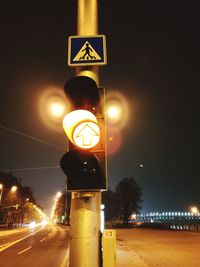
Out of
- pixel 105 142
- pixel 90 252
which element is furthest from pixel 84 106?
pixel 90 252

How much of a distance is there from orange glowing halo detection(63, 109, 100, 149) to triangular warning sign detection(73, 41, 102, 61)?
1.18 m

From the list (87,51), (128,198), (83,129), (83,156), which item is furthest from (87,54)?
(128,198)

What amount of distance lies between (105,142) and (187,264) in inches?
476

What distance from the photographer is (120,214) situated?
286ft

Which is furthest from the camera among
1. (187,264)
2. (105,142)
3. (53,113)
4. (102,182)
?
(187,264)

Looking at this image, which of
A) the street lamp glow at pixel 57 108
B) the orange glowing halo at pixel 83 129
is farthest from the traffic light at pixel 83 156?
the street lamp glow at pixel 57 108

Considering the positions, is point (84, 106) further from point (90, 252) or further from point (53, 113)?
point (53, 113)

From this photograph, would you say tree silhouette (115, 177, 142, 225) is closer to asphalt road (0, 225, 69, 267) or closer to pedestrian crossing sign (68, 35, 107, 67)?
asphalt road (0, 225, 69, 267)

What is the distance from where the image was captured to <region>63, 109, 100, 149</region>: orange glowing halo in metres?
2.39

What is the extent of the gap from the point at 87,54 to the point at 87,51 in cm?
4

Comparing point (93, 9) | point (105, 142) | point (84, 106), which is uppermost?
point (93, 9)

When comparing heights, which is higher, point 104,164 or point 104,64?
point 104,64

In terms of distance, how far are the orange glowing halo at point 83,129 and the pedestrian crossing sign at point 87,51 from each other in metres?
1.12

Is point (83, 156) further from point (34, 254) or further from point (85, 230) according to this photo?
point (34, 254)
